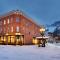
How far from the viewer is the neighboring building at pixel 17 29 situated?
51.2m

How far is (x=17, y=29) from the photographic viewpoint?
51.2 metres

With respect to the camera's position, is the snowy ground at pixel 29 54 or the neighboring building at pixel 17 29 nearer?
the snowy ground at pixel 29 54

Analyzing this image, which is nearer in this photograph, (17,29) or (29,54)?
(29,54)

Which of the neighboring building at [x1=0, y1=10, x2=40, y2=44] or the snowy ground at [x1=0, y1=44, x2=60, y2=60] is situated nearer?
the snowy ground at [x1=0, y1=44, x2=60, y2=60]

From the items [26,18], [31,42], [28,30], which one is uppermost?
[26,18]

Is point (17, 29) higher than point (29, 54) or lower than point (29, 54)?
higher

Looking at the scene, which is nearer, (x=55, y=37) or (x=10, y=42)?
(x=10, y=42)

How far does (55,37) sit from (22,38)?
1640 inches

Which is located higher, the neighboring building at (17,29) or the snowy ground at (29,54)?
the neighboring building at (17,29)

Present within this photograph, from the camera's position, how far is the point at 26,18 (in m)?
53.6

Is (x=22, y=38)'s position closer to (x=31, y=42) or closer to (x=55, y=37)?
(x=31, y=42)

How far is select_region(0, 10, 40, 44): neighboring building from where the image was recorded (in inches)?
2016

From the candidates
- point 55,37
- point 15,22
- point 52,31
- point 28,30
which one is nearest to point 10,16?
point 15,22

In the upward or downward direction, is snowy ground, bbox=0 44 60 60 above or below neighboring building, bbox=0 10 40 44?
below
